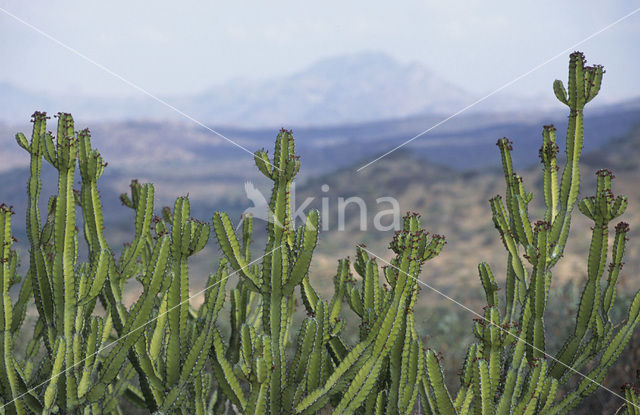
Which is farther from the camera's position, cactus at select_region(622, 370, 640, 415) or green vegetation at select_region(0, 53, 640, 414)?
cactus at select_region(622, 370, 640, 415)

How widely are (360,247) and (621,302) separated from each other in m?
7.00

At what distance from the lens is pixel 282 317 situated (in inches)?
134

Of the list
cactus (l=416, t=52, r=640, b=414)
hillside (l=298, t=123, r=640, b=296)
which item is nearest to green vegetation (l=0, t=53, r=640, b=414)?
cactus (l=416, t=52, r=640, b=414)

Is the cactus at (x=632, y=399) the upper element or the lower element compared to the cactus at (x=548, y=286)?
lower

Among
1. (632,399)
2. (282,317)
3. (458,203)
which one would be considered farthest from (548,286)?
(458,203)

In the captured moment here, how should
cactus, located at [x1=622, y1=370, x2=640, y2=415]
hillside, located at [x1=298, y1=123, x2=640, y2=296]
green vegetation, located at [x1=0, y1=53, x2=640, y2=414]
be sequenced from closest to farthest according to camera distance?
1. green vegetation, located at [x1=0, y1=53, x2=640, y2=414]
2. cactus, located at [x1=622, y1=370, x2=640, y2=415]
3. hillside, located at [x1=298, y1=123, x2=640, y2=296]

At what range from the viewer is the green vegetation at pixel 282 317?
10.6 feet

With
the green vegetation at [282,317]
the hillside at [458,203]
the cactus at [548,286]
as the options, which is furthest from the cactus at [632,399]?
the hillside at [458,203]

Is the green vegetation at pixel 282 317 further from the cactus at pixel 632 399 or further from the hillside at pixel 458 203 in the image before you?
the hillside at pixel 458 203

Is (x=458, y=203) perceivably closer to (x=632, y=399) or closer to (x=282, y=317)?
(x=632, y=399)

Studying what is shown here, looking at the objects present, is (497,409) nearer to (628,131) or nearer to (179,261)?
(179,261)

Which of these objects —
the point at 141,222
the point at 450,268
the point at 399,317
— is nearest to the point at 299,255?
the point at 399,317

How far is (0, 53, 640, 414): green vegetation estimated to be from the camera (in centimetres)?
323

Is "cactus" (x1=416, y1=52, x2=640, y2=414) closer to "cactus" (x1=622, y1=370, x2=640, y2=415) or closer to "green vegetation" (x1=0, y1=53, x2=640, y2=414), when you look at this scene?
"green vegetation" (x1=0, y1=53, x2=640, y2=414)
